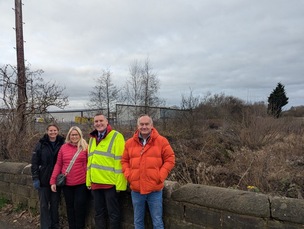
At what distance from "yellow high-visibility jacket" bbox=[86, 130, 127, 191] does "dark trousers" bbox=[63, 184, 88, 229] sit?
1.74 ft

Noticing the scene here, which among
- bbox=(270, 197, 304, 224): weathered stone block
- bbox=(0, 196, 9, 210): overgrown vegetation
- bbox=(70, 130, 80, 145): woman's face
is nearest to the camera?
bbox=(270, 197, 304, 224): weathered stone block

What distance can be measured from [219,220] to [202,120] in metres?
17.3

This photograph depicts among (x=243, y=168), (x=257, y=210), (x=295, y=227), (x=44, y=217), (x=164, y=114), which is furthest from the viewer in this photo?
(x=164, y=114)

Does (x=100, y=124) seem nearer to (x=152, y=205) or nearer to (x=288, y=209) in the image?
(x=152, y=205)

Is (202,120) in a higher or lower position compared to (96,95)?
lower

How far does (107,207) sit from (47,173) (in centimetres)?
125

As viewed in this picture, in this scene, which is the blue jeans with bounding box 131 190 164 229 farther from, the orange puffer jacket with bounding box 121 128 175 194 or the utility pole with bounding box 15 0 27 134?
the utility pole with bounding box 15 0 27 134

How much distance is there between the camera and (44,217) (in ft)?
16.2

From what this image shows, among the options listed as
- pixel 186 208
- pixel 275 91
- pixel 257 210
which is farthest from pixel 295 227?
pixel 275 91

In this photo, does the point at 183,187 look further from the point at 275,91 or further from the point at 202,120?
the point at 275,91

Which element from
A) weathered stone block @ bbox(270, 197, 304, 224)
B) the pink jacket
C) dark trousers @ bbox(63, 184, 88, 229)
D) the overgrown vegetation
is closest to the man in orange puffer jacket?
the pink jacket

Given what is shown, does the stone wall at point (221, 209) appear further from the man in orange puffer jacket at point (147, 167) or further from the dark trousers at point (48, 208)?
the dark trousers at point (48, 208)

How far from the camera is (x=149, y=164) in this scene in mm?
3629

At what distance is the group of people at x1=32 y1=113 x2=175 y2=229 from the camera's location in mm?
3689
